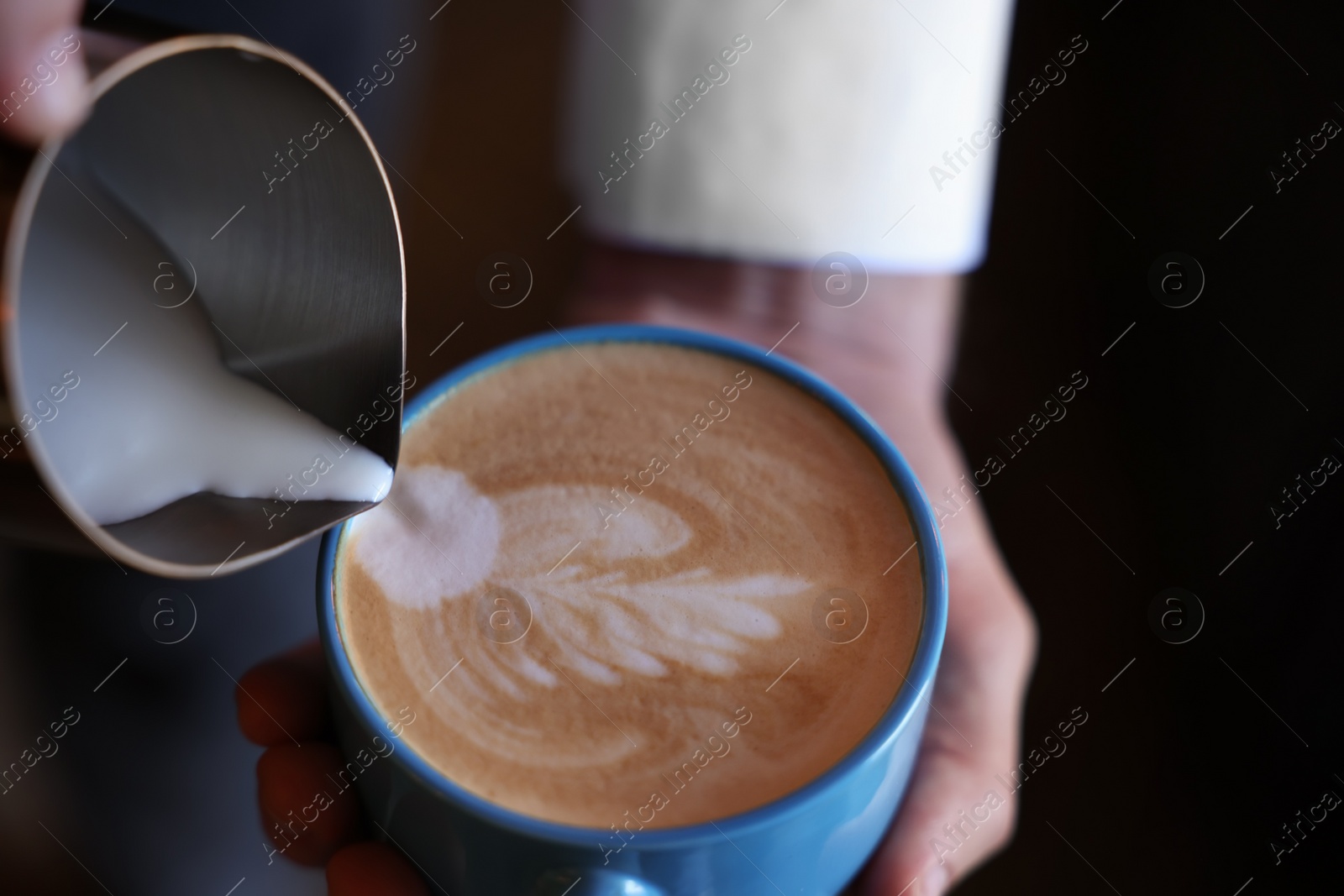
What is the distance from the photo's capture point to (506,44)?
1525 millimetres

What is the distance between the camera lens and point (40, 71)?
41 centimetres

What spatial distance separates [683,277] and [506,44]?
585mm

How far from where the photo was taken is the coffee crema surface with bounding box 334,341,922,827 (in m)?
0.57

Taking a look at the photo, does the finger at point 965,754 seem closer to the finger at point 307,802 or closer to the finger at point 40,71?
the finger at point 307,802

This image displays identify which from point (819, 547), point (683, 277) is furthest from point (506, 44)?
point (819, 547)

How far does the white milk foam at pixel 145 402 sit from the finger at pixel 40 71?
17 centimetres

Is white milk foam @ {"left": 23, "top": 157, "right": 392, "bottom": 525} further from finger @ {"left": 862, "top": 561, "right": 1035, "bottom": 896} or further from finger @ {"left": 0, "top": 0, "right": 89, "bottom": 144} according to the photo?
finger @ {"left": 862, "top": 561, "right": 1035, "bottom": 896}

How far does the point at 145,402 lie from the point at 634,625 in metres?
0.31

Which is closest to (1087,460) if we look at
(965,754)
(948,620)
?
(948,620)

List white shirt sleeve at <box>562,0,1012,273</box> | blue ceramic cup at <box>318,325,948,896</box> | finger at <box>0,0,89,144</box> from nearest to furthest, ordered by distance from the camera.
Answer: finger at <box>0,0,89,144</box> → blue ceramic cup at <box>318,325,948,896</box> → white shirt sleeve at <box>562,0,1012,273</box>

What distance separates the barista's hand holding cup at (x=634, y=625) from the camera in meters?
0.54

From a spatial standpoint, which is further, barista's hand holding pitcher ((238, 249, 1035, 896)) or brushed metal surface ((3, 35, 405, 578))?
barista's hand holding pitcher ((238, 249, 1035, 896))

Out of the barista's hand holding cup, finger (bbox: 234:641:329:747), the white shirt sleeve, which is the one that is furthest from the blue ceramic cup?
the white shirt sleeve

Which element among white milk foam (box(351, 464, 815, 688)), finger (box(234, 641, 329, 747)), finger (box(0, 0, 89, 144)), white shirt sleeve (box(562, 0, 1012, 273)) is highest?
white shirt sleeve (box(562, 0, 1012, 273))
